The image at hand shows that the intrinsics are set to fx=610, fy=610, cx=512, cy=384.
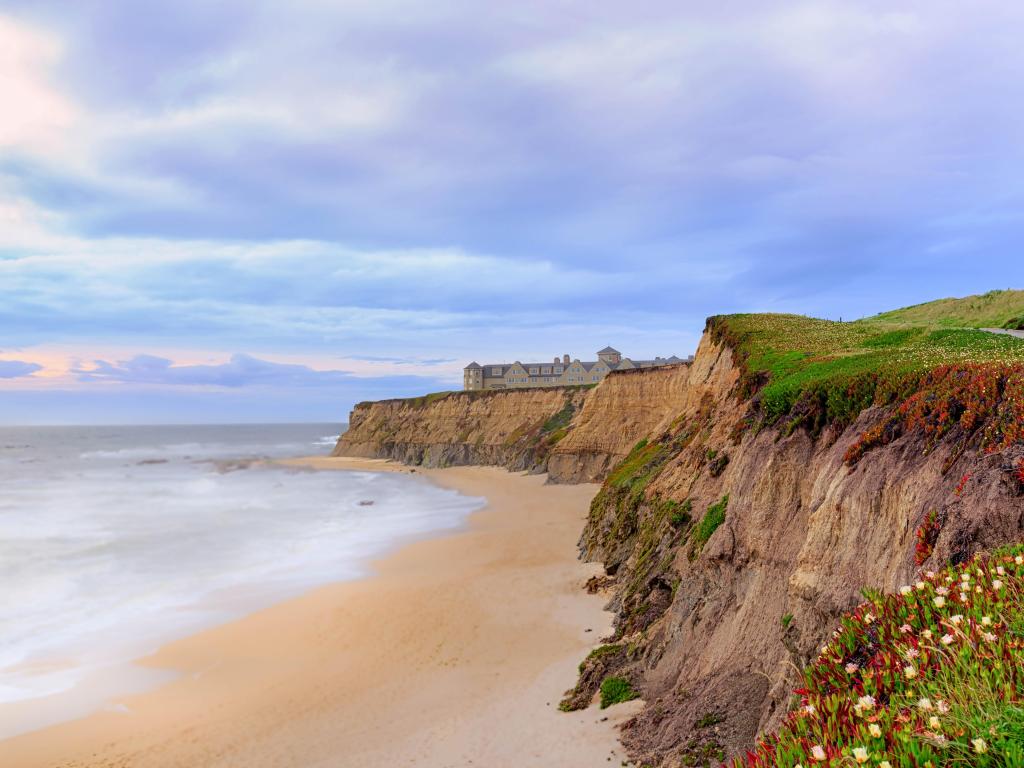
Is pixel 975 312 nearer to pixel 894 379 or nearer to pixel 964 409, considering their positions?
pixel 894 379

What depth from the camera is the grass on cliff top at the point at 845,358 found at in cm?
1343

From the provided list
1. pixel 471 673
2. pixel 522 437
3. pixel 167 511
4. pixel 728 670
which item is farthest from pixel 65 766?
pixel 522 437

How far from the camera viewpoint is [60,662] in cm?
2019

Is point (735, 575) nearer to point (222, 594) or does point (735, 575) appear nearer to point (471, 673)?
point (471, 673)

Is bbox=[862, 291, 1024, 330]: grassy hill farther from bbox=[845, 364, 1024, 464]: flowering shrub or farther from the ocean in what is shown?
the ocean

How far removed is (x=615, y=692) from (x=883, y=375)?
9.35 meters

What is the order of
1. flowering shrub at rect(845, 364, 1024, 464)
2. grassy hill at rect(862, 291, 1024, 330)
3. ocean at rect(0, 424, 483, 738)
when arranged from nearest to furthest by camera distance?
flowering shrub at rect(845, 364, 1024, 464), ocean at rect(0, 424, 483, 738), grassy hill at rect(862, 291, 1024, 330)

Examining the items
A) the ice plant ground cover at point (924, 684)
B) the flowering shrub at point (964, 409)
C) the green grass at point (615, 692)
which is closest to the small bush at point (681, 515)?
the green grass at point (615, 692)

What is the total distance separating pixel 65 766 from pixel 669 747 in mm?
13762

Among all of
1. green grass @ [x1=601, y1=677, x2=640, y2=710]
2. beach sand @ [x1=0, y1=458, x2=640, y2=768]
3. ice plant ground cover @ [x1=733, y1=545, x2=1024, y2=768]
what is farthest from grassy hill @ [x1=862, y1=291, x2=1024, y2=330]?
ice plant ground cover @ [x1=733, y1=545, x2=1024, y2=768]

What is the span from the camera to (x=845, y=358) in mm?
18031

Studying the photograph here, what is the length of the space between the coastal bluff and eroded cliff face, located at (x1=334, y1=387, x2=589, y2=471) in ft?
168

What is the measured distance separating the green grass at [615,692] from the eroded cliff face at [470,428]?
184 ft

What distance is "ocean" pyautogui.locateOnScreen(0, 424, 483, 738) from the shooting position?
64.4ft
